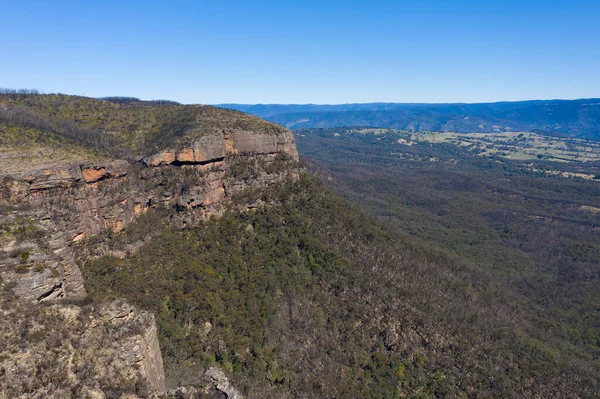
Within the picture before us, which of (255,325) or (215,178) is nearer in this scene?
(255,325)

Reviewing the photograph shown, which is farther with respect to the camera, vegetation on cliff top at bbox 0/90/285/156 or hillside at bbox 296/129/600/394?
hillside at bbox 296/129/600/394

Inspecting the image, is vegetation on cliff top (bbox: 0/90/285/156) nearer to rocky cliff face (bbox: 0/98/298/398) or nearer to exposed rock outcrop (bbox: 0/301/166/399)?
rocky cliff face (bbox: 0/98/298/398)

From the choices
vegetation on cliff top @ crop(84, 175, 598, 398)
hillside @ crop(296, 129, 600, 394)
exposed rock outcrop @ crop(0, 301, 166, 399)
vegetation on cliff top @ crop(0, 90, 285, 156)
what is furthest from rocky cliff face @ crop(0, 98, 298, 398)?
hillside @ crop(296, 129, 600, 394)

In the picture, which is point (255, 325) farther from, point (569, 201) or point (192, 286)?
point (569, 201)

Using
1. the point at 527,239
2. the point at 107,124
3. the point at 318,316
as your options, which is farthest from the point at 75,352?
the point at 527,239

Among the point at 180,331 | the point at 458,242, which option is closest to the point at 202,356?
the point at 180,331

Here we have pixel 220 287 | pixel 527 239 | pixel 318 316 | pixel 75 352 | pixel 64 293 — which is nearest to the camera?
pixel 75 352

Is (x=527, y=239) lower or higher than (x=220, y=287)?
lower

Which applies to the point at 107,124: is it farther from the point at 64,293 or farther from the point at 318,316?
the point at 64,293

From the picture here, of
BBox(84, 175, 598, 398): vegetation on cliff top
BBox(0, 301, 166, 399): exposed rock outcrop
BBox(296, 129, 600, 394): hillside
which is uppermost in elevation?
BBox(0, 301, 166, 399): exposed rock outcrop
